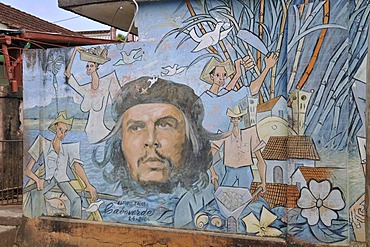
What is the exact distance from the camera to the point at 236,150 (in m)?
5.57

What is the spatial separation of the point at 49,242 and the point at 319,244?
3.71 m

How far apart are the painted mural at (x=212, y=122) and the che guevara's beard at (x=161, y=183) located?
0.01m

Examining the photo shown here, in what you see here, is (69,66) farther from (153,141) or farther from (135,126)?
(153,141)

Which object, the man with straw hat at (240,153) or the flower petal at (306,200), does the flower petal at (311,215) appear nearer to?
the flower petal at (306,200)

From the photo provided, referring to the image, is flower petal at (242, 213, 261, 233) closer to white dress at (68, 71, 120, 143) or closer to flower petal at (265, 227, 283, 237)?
flower petal at (265, 227, 283, 237)

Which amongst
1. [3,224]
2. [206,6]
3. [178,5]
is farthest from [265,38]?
[3,224]

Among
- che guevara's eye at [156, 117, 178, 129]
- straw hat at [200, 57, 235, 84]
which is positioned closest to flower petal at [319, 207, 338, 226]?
straw hat at [200, 57, 235, 84]

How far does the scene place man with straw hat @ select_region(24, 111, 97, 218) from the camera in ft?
20.8

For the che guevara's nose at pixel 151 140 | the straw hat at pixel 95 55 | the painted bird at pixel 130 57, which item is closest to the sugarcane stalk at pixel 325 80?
the che guevara's nose at pixel 151 140

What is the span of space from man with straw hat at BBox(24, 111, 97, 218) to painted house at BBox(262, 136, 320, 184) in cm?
248

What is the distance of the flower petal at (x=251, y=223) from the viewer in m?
5.46

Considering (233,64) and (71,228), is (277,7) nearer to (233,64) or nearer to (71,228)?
(233,64)

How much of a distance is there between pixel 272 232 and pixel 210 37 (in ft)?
8.33

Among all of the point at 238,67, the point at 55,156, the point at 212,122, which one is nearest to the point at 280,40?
the point at 238,67
